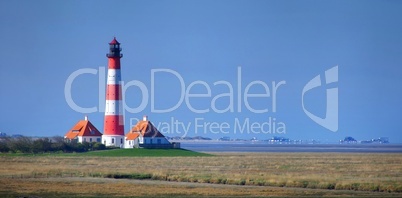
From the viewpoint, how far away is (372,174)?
52.6 meters

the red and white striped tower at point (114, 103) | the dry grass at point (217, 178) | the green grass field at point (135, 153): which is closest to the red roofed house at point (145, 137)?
the red and white striped tower at point (114, 103)

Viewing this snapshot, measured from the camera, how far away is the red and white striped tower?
3337 inches

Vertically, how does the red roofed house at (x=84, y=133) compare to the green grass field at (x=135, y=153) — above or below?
above

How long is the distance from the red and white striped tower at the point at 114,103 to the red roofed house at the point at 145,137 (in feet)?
3.93

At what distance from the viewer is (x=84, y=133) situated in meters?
91.8

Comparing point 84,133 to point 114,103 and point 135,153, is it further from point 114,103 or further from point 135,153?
point 135,153

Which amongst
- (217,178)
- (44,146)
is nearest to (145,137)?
(44,146)

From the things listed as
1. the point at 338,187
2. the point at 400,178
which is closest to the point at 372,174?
the point at 400,178

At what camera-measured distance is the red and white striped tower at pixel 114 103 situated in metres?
84.8

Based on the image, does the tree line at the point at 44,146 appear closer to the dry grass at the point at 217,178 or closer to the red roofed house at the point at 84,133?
the red roofed house at the point at 84,133

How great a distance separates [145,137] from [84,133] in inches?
282

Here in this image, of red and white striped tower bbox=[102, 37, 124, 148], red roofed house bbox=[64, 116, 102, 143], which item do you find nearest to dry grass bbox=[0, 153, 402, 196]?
red and white striped tower bbox=[102, 37, 124, 148]

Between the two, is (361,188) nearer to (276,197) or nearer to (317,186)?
(317,186)

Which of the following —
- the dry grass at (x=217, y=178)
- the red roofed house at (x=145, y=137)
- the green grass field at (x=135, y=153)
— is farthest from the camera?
the red roofed house at (x=145, y=137)
